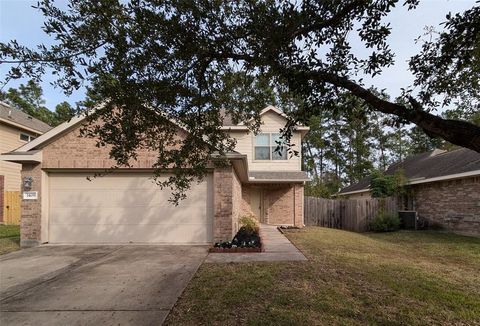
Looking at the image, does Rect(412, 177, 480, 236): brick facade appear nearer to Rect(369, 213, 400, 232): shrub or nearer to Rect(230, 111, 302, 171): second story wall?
Rect(369, 213, 400, 232): shrub

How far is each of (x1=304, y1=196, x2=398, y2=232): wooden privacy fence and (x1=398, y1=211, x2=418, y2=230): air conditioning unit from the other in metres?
Answer: 0.48

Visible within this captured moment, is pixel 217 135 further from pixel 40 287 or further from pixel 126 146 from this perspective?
pixel 40 287

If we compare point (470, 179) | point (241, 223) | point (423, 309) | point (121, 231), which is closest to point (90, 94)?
point (423, 309)

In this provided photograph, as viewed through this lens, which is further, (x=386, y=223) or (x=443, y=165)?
(x=443, y=165)

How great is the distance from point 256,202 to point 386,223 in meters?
7.11

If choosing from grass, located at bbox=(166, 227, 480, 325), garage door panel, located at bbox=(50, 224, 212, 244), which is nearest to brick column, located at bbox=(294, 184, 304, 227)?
garage door panel, located at bbox=(50, 224, 212, 244)

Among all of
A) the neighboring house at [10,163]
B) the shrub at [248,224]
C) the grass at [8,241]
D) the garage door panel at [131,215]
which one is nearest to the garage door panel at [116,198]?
the garage door panel at [131,215]

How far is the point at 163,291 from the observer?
19.7 ft

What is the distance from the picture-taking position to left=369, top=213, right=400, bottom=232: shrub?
17.5 m

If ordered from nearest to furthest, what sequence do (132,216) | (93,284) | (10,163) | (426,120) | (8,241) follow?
(426,120)
(93,284)
(132,216)
(8,241)
(10,163)

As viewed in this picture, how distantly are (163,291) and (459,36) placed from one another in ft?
19.1

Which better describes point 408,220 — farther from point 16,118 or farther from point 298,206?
point 16,118

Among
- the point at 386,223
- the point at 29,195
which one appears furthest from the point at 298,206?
the point at 29,195

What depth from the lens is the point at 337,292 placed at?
19.5 feet
